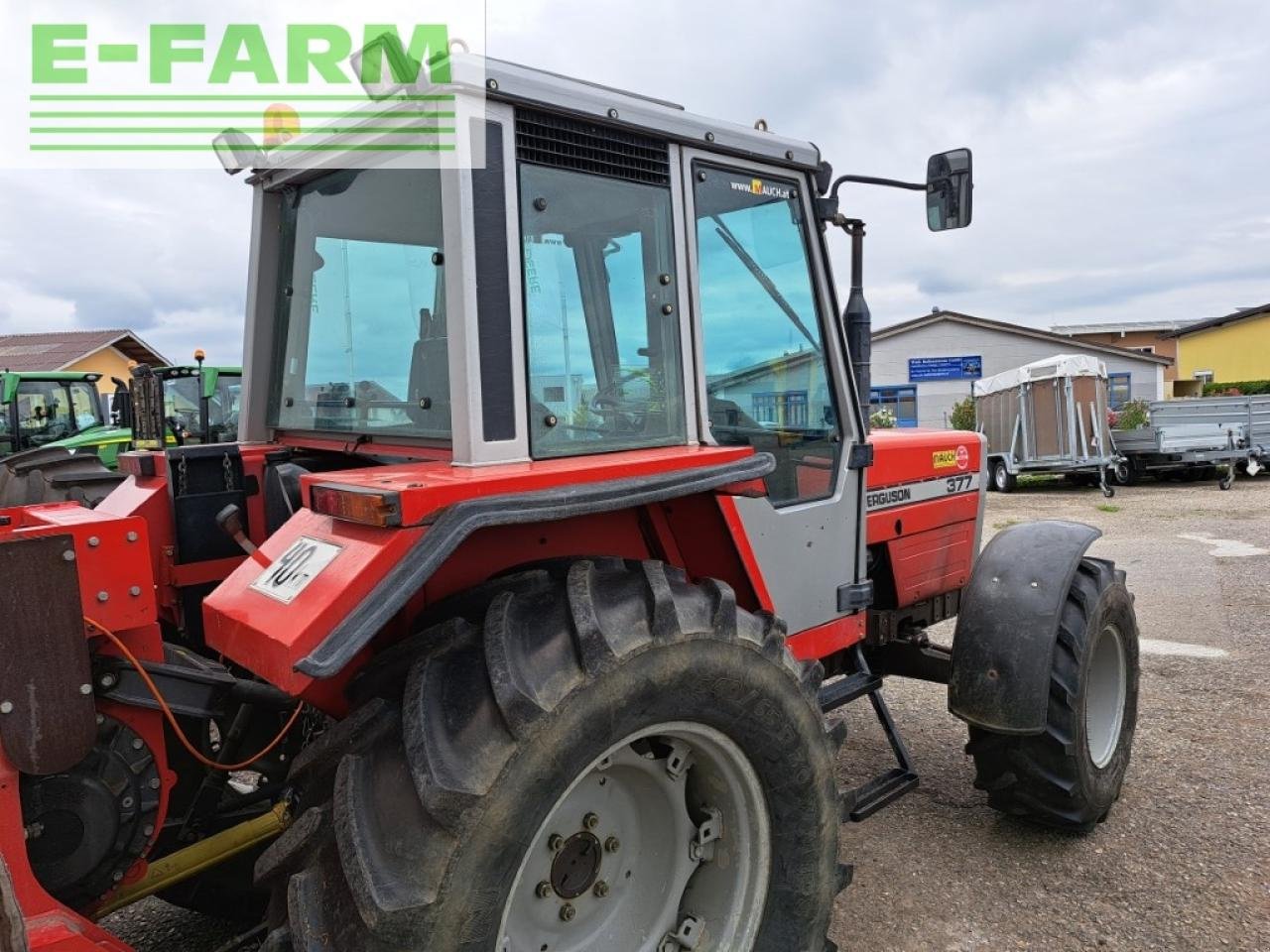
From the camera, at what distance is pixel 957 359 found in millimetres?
31344

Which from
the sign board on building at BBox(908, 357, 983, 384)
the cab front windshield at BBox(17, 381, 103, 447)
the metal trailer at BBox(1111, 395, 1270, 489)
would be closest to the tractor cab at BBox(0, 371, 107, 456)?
the cab front windshield at BBox(17, 381, 103, 447)

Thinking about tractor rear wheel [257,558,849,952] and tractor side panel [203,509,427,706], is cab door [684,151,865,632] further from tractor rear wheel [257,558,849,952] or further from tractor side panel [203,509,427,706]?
tractor side panel [203,509,427,706]

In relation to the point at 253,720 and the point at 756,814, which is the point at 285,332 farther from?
the point at 756,814

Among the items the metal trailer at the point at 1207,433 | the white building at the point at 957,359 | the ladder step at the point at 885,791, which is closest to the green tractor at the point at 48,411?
the ladder step at the point at 885,791

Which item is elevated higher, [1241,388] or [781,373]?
[1241,388]

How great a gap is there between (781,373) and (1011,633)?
119 cm

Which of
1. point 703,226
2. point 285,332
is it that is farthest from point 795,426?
point 285,332

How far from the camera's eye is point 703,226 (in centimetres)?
254

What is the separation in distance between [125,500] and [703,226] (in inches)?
74.4

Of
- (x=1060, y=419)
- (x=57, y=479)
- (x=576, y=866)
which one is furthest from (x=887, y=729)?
(x=1060, y=419)

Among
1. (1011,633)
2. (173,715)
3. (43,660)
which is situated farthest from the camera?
(1011,633)

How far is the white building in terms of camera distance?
30578mm

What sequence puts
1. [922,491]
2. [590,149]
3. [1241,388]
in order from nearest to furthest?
[590,149] < [922,491] < [1241,388]

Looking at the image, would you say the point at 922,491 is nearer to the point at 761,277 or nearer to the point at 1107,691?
the point at 1107,691
